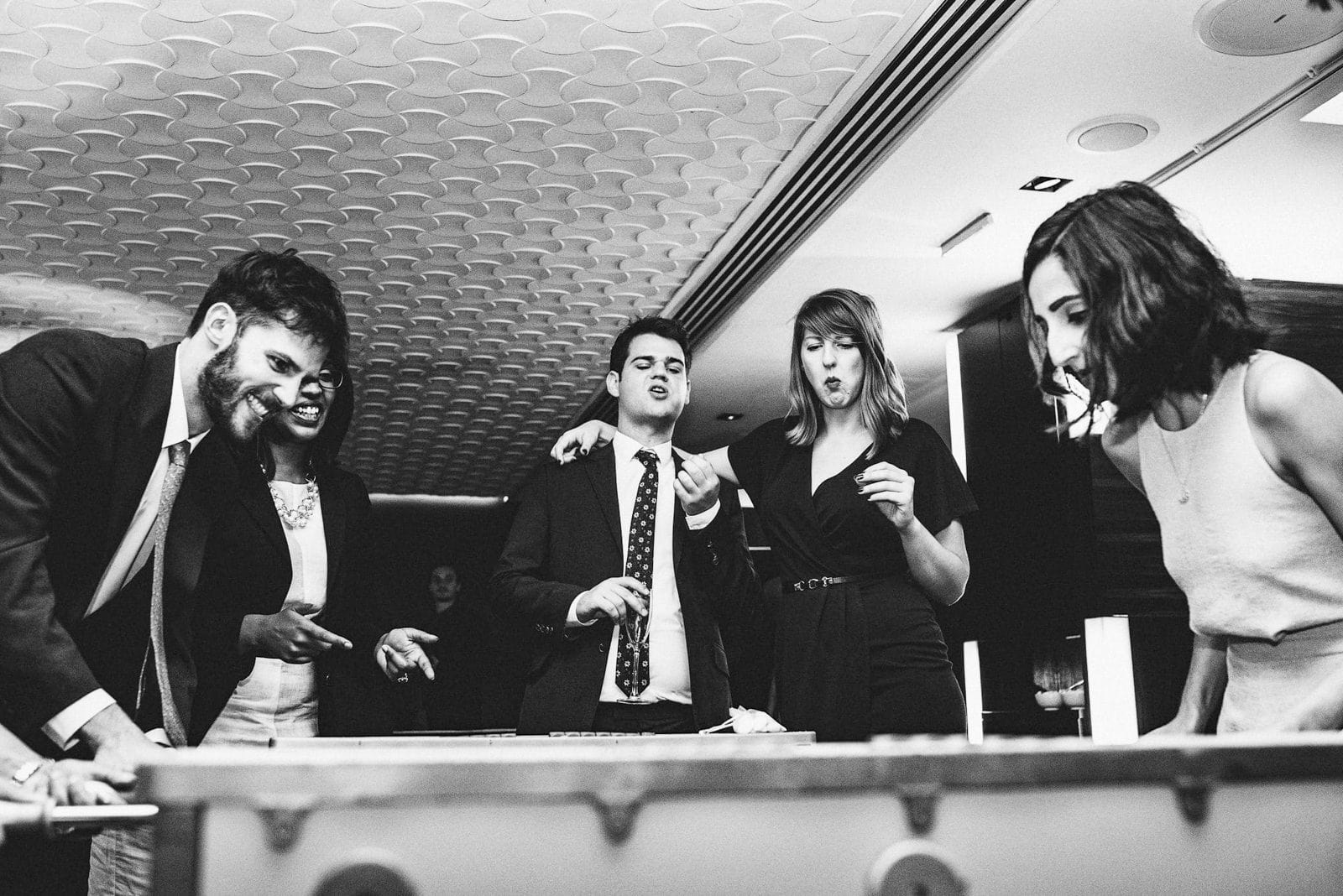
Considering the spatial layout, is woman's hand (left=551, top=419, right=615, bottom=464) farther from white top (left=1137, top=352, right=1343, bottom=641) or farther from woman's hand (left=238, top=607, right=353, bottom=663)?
white top (left=1137, top=352, right=1343, bottom=641)

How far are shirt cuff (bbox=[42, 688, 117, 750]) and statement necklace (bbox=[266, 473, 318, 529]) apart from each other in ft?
3.81

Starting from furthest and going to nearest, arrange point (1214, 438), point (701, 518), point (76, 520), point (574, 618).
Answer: point (701, 518), point (574, 618), point (76, 520), point (1214, 438)

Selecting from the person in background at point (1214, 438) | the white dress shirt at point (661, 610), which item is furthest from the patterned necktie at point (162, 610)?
the person in background at point (1214, 438)

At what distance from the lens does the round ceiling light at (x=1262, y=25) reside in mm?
2809

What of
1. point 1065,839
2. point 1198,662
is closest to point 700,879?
point 1065,839

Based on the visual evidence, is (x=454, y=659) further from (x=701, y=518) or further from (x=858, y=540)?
(x=858, y=540)

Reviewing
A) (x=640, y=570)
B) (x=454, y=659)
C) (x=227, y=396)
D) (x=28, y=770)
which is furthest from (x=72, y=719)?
(x=454, y=659)

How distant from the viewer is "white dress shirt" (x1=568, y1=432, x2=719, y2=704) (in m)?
2.35

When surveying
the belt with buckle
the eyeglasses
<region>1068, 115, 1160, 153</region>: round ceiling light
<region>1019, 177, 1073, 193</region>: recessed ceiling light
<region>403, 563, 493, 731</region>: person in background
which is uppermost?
<region>1068, 115, 1160, 153</region>: round ceiling light

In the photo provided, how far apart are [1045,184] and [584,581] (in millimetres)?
2426

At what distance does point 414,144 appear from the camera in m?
3.70

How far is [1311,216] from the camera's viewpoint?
13.6ft

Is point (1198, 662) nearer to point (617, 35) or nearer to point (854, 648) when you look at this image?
point (854, 648)

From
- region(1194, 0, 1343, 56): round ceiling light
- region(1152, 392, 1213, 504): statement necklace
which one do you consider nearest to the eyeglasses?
region(1152, 392, 1213, 504): statement necklace
